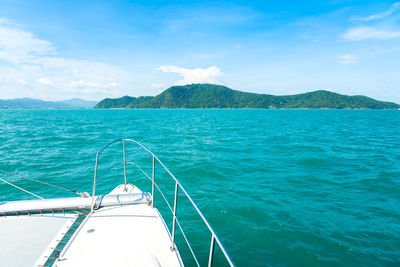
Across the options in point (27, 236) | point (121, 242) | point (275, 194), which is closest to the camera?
point (121, 242)

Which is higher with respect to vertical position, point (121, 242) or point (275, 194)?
point (121, 242)

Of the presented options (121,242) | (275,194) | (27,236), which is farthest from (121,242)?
(275,194)

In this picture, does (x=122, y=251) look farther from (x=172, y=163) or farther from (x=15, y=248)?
(x=172, y=163)

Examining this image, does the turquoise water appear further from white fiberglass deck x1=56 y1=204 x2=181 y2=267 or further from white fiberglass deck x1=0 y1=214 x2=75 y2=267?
white fiberglass deck x1=0 y1=214 x2=75 y2=267

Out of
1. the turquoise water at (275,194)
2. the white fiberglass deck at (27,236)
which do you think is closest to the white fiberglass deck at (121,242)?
the white fiberglass deck at (27,236)

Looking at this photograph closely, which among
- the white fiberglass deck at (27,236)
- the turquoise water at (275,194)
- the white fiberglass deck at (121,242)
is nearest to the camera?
the white fiberglass deck at (121,242)

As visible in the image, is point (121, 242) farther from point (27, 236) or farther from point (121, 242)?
point (27, 236)

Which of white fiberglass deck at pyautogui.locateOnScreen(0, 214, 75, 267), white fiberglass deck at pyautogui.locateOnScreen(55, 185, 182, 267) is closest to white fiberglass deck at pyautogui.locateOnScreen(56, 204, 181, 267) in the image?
white fiberglass deck at pyautogui.locateOnScreen(55, 185, 182, 267)

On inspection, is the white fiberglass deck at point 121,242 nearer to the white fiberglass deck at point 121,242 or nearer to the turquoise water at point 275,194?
the white fiberglass deck at point 121,242

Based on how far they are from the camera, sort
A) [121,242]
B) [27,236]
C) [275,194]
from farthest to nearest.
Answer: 1. [275,194]
2. [27,236]
3. [121,242]

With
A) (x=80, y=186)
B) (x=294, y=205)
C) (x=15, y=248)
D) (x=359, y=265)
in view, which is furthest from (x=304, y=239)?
(x=80, y=186)

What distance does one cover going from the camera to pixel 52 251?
298cm

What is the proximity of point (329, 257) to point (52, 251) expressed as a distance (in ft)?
19.4

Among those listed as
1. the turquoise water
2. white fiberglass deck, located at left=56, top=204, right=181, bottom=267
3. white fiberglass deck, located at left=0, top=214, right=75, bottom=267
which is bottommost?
the turquoise water
